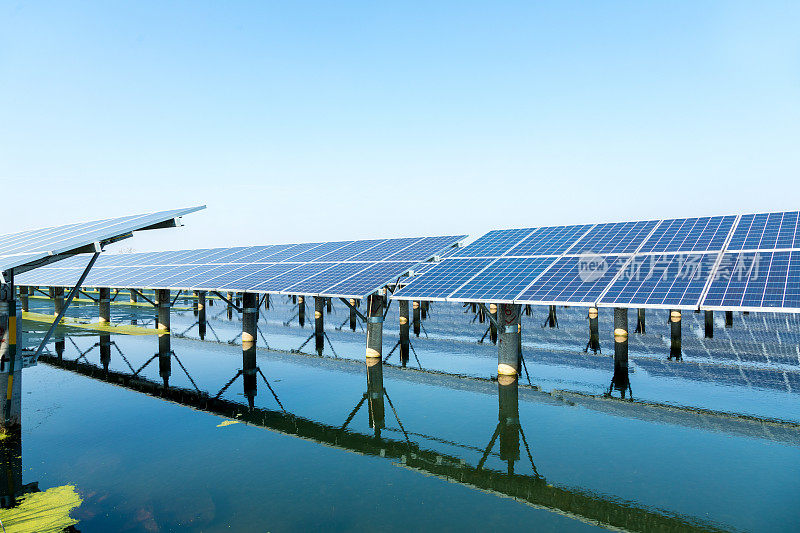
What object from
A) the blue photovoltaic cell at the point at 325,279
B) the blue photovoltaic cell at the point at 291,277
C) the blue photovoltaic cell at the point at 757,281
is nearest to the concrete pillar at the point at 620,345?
the blue photovoltaic cell at the point at 757,281

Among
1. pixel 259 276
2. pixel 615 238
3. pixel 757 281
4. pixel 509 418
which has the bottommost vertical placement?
pixel 509 418

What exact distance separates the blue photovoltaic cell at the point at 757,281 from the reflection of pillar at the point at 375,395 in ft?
46.0

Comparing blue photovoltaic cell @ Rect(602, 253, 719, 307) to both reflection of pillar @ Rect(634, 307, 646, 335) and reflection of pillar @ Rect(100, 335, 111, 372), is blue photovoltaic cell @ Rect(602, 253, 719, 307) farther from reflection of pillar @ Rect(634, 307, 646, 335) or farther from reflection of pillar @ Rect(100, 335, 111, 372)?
reflection of pillar @ Rect(100, 335, 111, 372)

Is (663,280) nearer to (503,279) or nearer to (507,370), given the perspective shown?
(503,279)

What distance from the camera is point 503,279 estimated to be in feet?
86.8

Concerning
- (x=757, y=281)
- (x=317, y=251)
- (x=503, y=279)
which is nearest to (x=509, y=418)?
(x=503, y=279)

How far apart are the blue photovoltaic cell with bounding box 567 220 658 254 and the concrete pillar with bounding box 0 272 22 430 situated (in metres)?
26.0

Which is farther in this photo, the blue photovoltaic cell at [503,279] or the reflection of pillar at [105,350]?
the reflection of pillar at [105,350]

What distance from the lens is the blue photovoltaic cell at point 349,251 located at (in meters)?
38.8

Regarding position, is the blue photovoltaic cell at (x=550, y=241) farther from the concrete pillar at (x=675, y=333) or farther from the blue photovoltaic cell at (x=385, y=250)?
the concrete pillar at (x=675, y=333)

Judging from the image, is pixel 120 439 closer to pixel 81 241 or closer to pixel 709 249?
pixel 81 241

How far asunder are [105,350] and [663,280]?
120ft

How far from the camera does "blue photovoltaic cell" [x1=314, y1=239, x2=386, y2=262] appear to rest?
38781 millimetres

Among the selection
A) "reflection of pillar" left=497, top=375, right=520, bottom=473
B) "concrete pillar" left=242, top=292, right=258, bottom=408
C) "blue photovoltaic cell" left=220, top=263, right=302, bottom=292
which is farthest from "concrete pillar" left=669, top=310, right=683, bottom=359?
"concrete pillar" left=242, top=292, right=258, bottom=408
